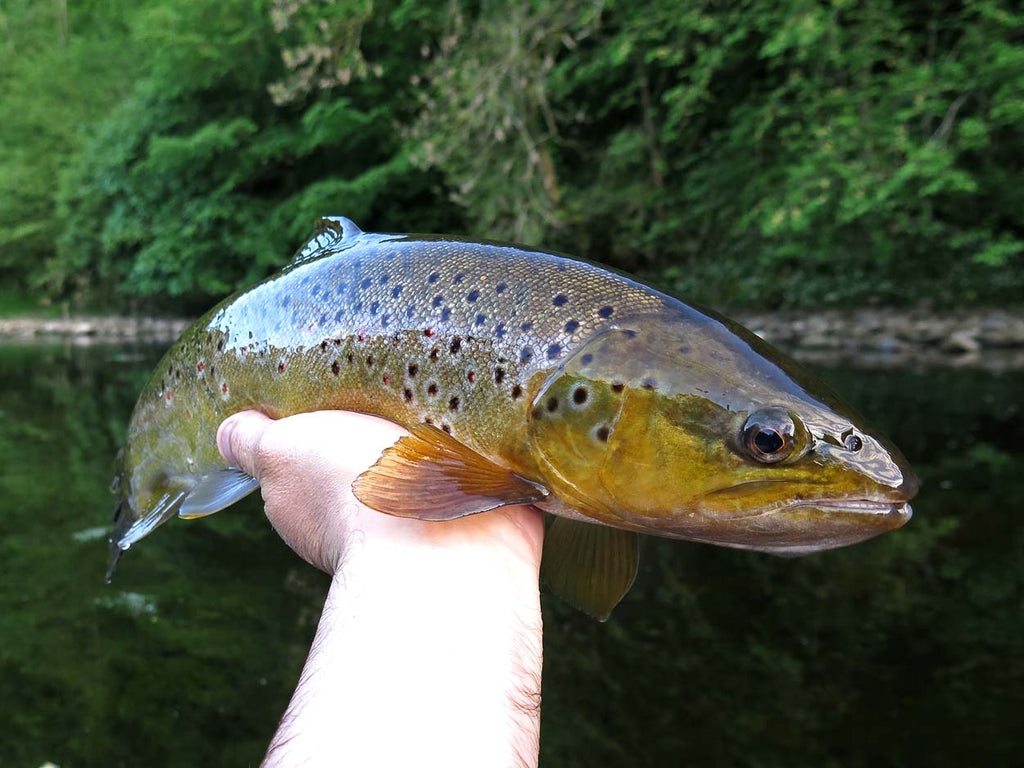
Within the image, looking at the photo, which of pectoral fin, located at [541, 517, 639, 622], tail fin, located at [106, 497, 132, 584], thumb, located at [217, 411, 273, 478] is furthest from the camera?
tail fin, located at [106, 497, 132, 584]

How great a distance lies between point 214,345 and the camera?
2359 millimetres

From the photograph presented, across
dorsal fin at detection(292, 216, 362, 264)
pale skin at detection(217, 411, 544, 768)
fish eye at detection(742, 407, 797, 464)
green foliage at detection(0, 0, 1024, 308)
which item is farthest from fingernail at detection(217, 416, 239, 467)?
green foliage at detection(0, 0, 1024, 308)

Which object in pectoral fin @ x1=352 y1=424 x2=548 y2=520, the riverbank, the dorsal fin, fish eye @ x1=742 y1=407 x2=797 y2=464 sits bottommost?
the riverbank

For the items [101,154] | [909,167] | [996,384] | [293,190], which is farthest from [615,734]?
[101,154]

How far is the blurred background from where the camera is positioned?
4.12m

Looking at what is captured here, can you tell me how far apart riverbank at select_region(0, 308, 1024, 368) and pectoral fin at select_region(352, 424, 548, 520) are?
42.0 ft

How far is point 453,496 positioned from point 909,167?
496 inches

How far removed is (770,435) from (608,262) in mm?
18755

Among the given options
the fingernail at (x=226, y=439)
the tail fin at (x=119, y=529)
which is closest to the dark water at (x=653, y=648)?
the tail fin at (x=119, y=529)

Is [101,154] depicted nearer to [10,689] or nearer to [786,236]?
[786,236]


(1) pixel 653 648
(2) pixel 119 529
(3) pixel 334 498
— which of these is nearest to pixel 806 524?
(3) pixel 334 498

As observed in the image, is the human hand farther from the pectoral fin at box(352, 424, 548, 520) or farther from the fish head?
the fish head

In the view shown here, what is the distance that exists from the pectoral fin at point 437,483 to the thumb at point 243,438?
60 cm

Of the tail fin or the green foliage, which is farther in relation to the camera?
the green foliage
